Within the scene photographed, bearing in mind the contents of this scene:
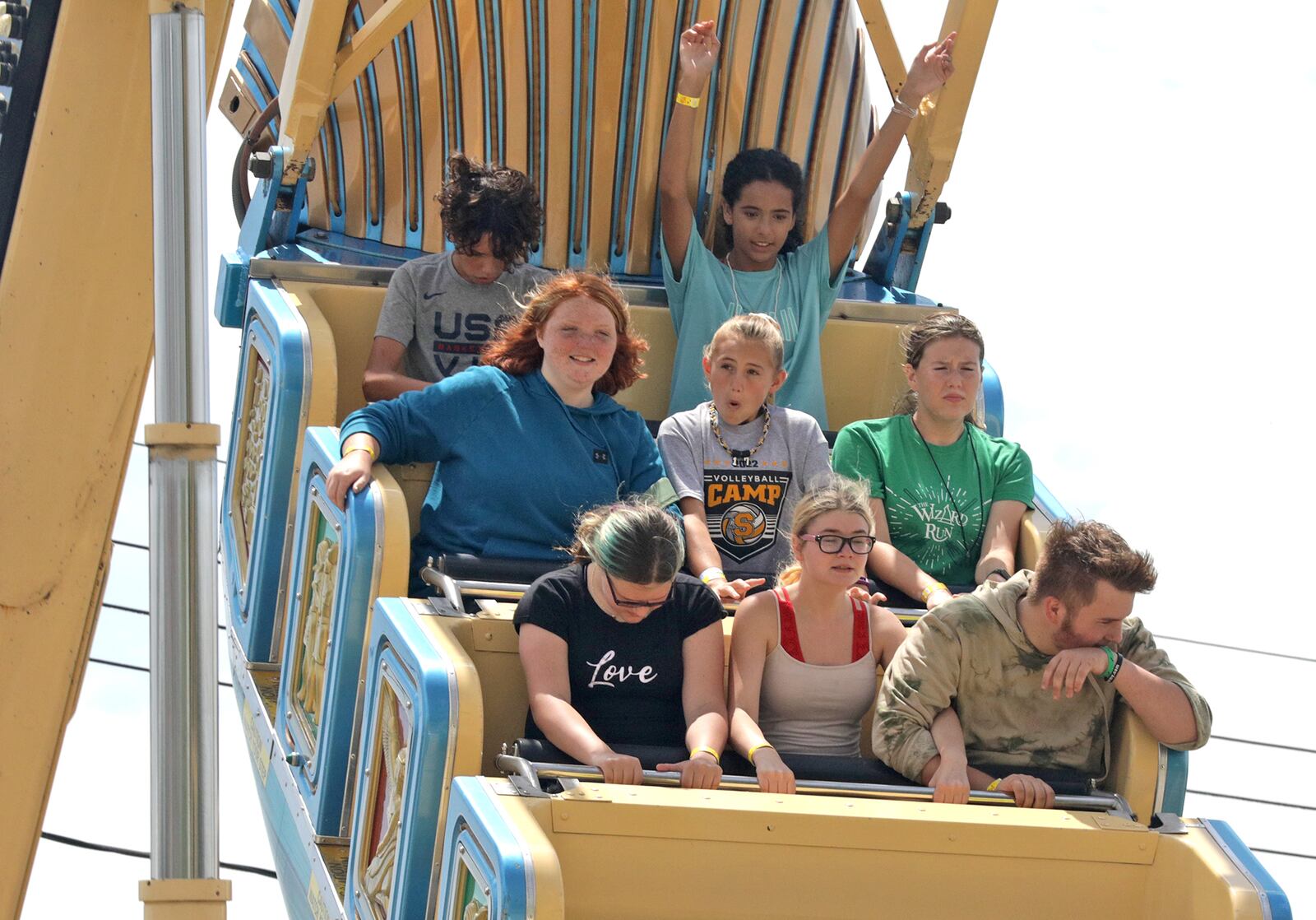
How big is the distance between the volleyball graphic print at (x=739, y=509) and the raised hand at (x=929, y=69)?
1.15m

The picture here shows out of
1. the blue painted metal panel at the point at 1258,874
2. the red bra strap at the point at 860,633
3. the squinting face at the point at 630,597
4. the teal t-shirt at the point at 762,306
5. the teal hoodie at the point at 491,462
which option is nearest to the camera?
the blue painted metal panel at the point at 1258,874

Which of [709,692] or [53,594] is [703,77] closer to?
[709,692]

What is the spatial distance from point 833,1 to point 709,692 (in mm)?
2403

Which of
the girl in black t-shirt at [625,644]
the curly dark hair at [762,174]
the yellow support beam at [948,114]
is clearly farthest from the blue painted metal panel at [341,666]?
the yellow support beam at [948,114]

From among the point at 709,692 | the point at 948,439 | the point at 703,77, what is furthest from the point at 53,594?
the point at 703,77

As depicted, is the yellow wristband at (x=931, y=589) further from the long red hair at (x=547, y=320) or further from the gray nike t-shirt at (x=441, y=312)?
the gray nike t-shirt at (x=441, y=312)

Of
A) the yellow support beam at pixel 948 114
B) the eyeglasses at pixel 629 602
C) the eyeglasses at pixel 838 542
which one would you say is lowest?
the eyeglasses at pixel 629 602

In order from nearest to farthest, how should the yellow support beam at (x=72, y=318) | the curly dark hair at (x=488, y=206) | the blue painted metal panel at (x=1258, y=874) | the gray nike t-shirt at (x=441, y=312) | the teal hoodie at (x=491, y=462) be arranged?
the yellow support beam at (x=72, y=318)
the blue painted metal panel at (x=1258, y=874)
the teal hoodie at (x=491, y=462)
the curly dark hair at (x=488, y=206)
the gray nike t-shirt at (x=441, y=312)

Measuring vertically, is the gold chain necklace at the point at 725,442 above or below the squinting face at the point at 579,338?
below

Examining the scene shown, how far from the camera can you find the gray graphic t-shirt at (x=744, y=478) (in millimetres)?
3289

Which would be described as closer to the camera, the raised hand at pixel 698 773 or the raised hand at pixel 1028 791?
the raised hand at pixel 698 773

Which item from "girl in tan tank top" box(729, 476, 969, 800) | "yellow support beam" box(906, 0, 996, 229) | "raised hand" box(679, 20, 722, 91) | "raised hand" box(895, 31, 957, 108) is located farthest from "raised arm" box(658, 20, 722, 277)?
"girl in tan tank top" box(729, 476, 969, 800)

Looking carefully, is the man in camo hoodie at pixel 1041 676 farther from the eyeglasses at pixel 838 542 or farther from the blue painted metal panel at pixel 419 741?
the blue painted metal panel at pixel 419 741

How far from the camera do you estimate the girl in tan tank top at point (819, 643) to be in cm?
276
